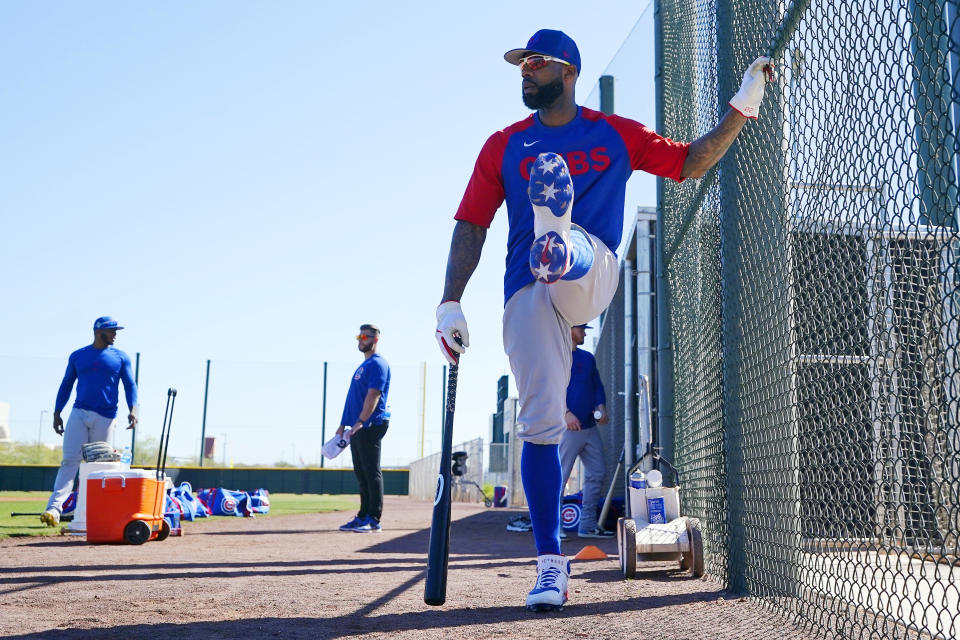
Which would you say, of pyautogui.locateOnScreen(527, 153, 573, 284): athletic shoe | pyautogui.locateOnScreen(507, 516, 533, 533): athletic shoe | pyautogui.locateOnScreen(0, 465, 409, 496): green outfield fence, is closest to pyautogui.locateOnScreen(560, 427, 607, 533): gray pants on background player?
pyautogui.locateOnScreen(507, 516, 533, 533): athletic shoe

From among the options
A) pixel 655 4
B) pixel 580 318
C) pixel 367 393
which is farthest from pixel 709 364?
pixel 367 393

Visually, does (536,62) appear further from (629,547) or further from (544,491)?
(629,547)

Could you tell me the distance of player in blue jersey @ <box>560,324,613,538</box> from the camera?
7.77 meters

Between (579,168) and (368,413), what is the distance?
5329 millimetres

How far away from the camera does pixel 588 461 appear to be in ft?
26.2

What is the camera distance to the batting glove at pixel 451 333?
3.28 metres

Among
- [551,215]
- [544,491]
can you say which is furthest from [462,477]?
[551,215]

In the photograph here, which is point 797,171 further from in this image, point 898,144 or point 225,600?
point 225,600

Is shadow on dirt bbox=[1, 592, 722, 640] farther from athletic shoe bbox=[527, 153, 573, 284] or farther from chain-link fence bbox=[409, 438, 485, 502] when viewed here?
chain-link fence bbox=[409, 438, 485, 502]

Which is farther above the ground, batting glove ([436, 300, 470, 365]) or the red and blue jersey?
the red and blue jersey

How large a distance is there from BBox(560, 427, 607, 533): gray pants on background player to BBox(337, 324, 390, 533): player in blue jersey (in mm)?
1778

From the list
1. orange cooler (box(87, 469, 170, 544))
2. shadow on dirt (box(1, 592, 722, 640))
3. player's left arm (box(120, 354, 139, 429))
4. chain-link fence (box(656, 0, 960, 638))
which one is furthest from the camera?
player's left arm (box(120, 354, 139, 429))

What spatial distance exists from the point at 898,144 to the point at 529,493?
5.87 ft

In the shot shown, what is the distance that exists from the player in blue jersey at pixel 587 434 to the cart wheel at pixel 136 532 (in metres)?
3.46
